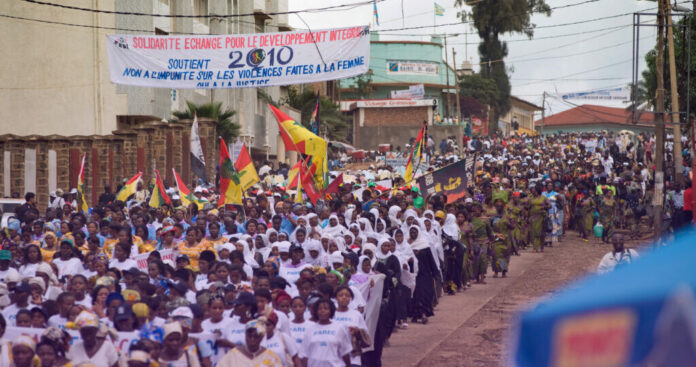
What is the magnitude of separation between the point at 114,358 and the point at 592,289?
19.2 feet

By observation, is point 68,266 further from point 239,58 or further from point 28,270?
point 239,58

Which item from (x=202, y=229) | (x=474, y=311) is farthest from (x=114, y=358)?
(x=474, y=311)

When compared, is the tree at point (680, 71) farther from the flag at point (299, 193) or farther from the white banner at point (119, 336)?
the white banner at point (119, 336)

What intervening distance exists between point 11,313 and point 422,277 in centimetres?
750

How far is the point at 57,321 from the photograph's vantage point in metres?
8.54

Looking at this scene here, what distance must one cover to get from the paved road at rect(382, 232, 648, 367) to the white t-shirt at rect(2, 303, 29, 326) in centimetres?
460

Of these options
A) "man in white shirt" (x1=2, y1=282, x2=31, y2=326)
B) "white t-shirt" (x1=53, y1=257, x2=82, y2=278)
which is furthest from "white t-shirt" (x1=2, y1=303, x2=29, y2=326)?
"white t-shirt" (x1=53, y1=257, x2=82, y2=278)

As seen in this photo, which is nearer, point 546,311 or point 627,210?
point 546,311

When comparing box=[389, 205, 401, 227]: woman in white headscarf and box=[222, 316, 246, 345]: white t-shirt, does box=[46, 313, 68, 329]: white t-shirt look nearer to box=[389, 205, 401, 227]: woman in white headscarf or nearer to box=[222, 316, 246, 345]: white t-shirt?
box=[222, 316, 246, 345]: white t-shirt

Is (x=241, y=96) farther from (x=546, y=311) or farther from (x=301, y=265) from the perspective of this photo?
(x=546, y=311)

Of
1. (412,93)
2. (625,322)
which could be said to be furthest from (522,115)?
(625,322)

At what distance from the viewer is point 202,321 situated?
8477 millimetres

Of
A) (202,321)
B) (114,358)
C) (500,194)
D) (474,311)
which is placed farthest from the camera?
(500,194)

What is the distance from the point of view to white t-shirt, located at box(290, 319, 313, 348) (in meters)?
8.74
